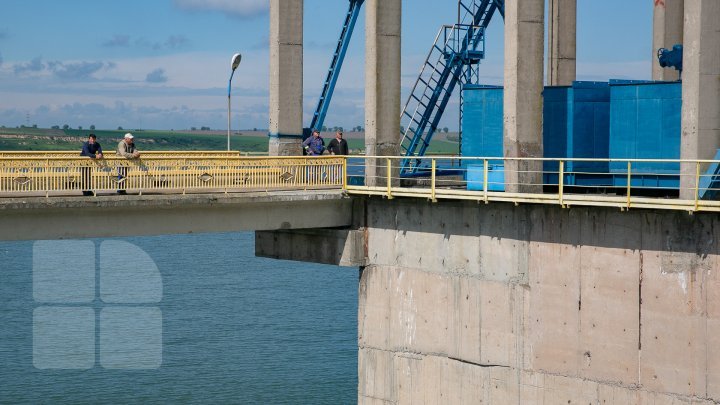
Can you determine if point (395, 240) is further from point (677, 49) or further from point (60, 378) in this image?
point (60, 378)

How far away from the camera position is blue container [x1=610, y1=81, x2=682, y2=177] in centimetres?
2644

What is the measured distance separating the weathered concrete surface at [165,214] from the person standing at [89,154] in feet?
2.30

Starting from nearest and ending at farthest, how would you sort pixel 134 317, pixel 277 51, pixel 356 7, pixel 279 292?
pixel 277 51, pixel 356 7, pixel 134 317, pixel 279 292

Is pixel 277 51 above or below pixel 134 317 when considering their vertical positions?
above

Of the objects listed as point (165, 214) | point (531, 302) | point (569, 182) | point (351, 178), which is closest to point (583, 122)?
point (569, 182)

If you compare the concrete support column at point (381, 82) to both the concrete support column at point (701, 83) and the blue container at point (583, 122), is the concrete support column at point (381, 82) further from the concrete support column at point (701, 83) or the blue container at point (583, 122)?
the concrete support column at point (701, 83)

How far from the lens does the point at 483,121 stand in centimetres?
3039

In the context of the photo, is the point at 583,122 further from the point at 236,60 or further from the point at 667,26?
the point at 236,60

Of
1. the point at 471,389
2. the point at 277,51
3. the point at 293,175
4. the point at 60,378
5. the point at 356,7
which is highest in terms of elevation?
the point at 356,7

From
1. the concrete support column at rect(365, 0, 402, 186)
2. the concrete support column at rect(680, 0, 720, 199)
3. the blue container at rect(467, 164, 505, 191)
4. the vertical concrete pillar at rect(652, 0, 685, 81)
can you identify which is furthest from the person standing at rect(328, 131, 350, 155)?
the vertical concrete pillar at rect(652, 0, 685, 81)

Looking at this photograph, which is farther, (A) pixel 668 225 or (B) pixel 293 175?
(B) pixel 293 175

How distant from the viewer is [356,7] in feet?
128

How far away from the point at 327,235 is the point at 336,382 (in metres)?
13.1

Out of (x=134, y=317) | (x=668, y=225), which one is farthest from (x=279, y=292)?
(x=668, y=225)
